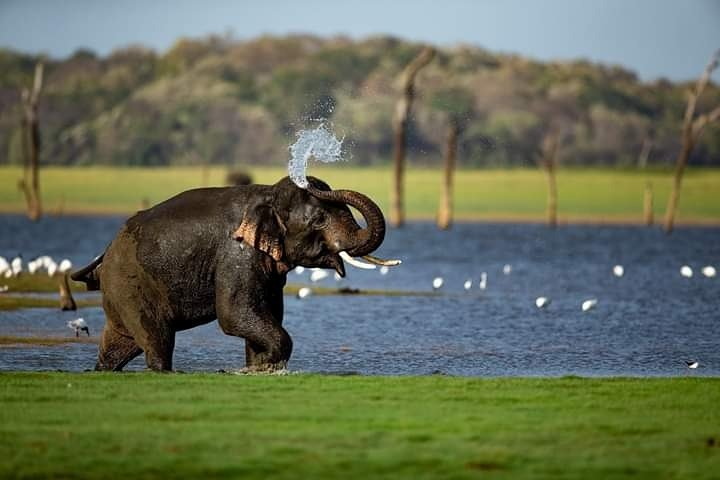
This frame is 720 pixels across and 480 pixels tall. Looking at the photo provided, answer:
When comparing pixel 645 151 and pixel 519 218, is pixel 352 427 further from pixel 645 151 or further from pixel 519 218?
pixel 645 151

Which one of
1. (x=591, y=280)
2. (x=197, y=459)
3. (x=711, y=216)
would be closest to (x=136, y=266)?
(x=197, y=459)

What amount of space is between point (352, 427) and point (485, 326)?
1550 centimetres

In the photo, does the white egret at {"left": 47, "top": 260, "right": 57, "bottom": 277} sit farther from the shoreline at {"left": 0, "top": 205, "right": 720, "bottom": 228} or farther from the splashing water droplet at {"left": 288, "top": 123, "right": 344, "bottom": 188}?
the shoreline at {"left": 0, "top": 205, "right": 720, "bottom": 228}

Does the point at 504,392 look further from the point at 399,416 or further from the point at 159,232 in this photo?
the point at 159,232

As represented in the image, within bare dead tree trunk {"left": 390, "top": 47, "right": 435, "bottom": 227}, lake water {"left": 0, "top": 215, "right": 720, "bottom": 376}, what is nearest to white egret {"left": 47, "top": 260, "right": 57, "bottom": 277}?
lake water {"left": 0, "top": 215, "right": 720, "bottom": 376}

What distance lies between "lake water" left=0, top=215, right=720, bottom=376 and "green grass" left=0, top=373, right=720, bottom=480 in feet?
15.2

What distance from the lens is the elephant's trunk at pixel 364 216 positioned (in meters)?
18.5

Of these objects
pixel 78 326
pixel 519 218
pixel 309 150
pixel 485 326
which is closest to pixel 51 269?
pixel 485 326

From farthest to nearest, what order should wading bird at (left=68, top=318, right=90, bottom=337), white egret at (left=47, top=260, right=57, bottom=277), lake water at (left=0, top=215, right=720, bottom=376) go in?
1. white egret at (left=47, top=260, right=57, bottom=277)
2. wading bird at (left=68, top=318, right=90, bottom=337)
3. lake water at (left=0, top=215, right=720, bottom=376)

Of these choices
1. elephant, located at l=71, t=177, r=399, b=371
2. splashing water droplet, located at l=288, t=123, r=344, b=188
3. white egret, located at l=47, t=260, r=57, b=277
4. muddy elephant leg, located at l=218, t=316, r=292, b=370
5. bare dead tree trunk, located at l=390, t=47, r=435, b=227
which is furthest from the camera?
bare dead tree trunk, located at l=390, t=47, r=435, b=227

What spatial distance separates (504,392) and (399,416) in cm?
198

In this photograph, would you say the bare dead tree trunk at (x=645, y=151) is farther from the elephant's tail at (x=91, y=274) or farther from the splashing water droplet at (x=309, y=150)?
the splashing water droplet at (x=309, y=150)

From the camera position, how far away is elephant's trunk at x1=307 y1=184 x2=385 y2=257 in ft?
60.5

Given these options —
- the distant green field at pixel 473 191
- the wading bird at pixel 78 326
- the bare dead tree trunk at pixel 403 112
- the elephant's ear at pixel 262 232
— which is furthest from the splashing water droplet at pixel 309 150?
the distant green field at pixel 473 191
